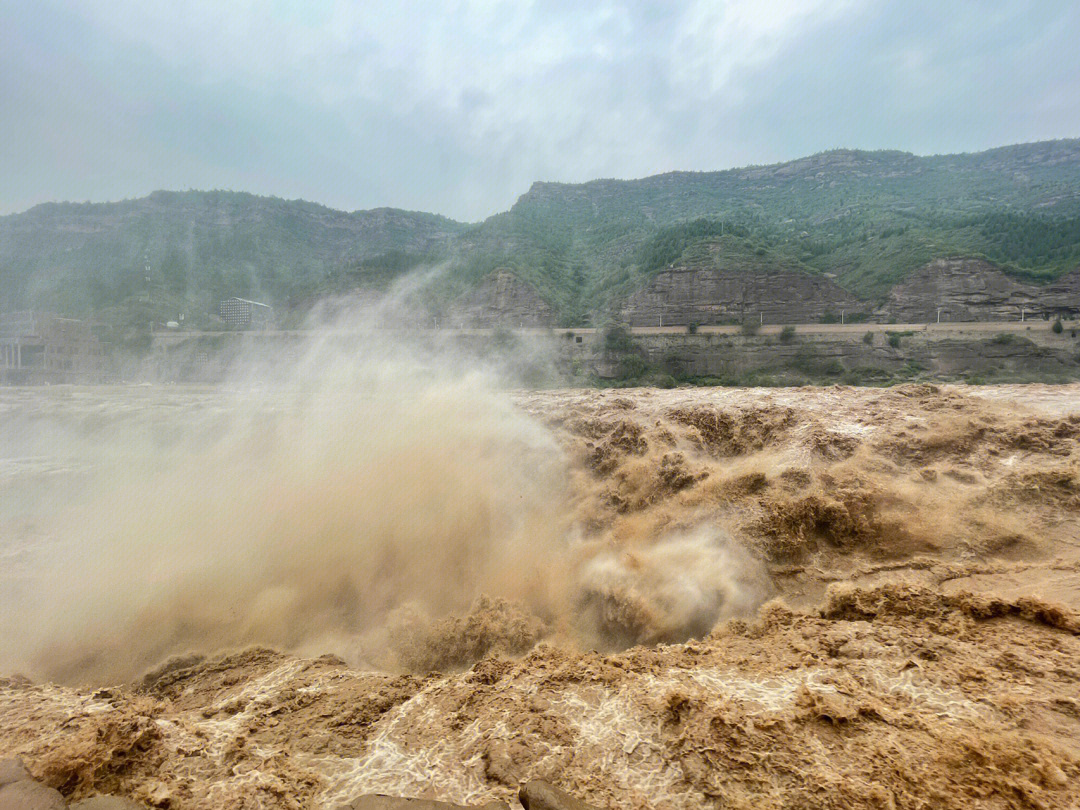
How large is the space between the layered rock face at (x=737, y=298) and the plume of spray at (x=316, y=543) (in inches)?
1189

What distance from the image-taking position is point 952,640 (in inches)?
168

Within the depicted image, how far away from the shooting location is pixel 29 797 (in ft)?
9.62

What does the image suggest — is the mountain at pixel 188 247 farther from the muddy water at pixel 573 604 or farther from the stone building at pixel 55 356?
the muddy water at pixel 573 604

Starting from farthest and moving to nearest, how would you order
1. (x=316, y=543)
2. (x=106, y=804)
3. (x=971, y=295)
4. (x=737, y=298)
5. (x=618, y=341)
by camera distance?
(x=737, y=298) → (x=618, y=341) → (x=971, y=295) → (x=316, y=543) → (x=106, y=804)

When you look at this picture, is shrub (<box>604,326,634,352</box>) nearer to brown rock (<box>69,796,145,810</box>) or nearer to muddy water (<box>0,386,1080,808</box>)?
muddy water (<box>0,386,1080,808</box>)

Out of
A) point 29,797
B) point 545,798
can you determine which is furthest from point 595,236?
point 29,797

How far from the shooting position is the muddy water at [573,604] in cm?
327

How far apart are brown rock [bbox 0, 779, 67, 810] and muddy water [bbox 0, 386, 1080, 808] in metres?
0.08

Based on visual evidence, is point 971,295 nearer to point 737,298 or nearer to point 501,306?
point 737,298

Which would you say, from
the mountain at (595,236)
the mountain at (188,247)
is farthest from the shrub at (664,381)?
the mountain at (188,247)

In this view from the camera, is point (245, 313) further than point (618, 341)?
Yes

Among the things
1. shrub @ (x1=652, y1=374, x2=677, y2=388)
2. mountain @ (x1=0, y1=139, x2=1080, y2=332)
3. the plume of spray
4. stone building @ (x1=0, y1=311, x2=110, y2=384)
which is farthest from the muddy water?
mountain @ (x1=0, y1=139, x2=1080, y2=332)

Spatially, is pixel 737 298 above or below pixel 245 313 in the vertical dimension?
below

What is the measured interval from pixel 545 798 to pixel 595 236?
72099 millimetres
